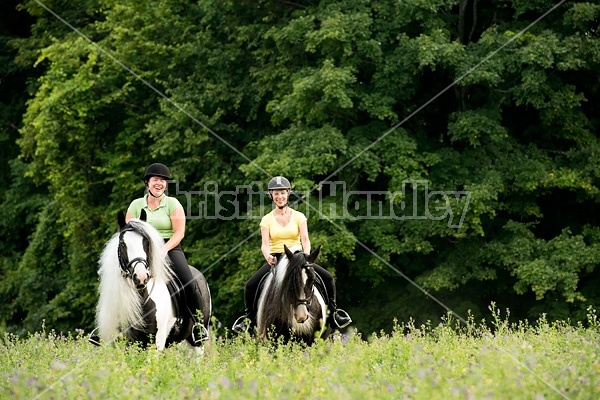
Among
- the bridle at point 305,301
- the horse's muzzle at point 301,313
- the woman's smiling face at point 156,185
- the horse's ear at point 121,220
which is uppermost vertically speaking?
the woman's smiling face at point 156,185

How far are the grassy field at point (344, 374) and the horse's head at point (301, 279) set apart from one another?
3.97 feet

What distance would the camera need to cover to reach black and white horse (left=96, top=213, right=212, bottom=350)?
988 cm

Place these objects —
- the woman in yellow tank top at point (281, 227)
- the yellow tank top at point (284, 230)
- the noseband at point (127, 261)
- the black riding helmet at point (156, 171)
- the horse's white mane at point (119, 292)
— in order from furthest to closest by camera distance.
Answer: the yellow tank top at point (284, 230) < the woman in yellow tank top at point (281, 227) < the black riding helmet at point (156, 171) < the horse's white mane at point (119, 292) < the noseband at point (127, 261)

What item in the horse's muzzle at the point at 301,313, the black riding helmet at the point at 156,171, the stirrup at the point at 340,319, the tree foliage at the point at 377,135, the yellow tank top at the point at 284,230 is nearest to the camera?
the black riding helmet at the point at 156,171

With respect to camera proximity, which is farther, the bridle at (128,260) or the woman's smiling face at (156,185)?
the woman's smiling face at (156,185)

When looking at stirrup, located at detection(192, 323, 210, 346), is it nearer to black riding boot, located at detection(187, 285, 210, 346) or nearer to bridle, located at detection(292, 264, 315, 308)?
black riding boot, located at detection(187, 285, 210, 346)

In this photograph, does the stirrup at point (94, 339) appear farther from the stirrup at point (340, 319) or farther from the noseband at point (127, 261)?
the stirrup at point (340, 319)

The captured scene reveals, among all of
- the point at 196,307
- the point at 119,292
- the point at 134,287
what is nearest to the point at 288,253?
the point at 196,307

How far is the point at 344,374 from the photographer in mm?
7082

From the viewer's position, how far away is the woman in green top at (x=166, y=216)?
34.9 feet

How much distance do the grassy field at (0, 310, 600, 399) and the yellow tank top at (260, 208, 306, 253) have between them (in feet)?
6.69

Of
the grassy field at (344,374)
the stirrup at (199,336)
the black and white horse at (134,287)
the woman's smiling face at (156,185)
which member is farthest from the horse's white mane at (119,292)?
the stirrup at (199,336)

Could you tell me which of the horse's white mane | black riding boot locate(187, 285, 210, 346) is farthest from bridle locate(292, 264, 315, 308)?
the horse's white mane

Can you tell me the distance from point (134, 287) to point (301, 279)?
202 cm
